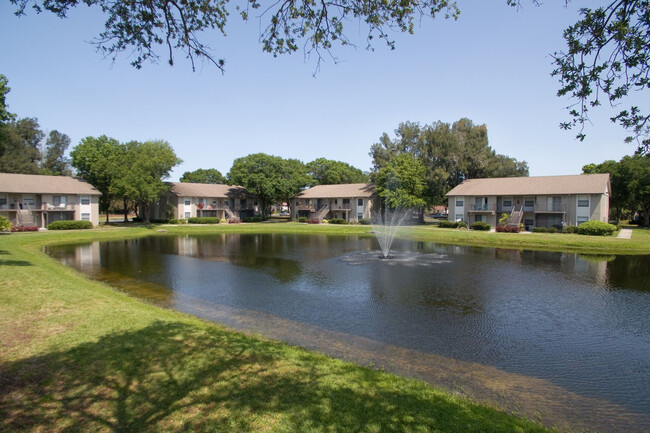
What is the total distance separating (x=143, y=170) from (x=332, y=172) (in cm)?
4306

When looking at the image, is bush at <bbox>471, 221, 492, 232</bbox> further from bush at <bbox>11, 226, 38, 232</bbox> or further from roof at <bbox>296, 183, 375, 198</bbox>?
bush at <bbox>11, 226, 38, 232</bbox>

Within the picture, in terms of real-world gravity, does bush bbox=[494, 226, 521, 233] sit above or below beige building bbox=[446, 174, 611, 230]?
below

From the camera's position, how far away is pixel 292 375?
24.4 ft

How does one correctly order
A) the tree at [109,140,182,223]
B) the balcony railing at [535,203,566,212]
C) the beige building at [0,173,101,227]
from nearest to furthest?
1. the beige building at [0,173,101,227]
2. the balcony railing at [535,203,566,212]
3. the tree at [109,140,182,223]

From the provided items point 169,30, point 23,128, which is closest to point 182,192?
point 23,128

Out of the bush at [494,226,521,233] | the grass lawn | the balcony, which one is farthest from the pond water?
the balcony

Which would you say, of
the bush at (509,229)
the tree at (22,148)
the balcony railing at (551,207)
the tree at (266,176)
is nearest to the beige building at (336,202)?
the tree at (266,176)

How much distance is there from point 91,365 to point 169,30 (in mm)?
7054

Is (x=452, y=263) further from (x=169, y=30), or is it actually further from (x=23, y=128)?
(x=23, y=128)

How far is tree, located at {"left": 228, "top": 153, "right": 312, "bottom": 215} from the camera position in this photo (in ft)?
218

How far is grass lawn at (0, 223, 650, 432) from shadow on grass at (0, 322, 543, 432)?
0.06ft

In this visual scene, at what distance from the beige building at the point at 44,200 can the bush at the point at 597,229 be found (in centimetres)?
6254

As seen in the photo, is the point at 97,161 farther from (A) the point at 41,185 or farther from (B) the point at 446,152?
(B) the point at 446,152

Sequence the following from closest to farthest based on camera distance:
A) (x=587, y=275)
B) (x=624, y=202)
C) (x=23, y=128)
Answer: (x=587, y=275)
(x=624, y=202)
(x=23, y=128)
